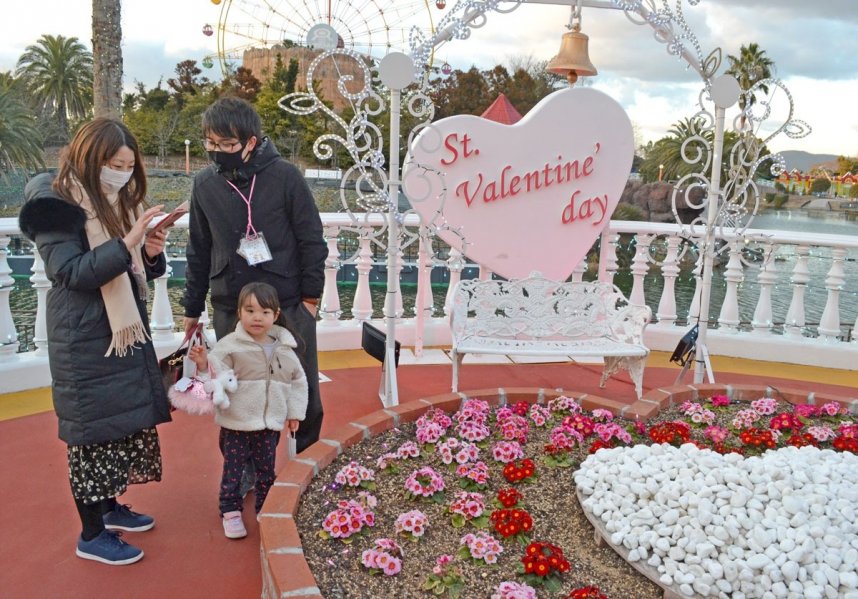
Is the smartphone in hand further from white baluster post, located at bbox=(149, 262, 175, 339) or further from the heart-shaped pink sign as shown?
white baluster post, located at bbox=(149, 262, 175, 339)

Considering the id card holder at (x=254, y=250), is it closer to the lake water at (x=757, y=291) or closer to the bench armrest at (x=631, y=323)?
the bench armrest at (x=631, y=323)

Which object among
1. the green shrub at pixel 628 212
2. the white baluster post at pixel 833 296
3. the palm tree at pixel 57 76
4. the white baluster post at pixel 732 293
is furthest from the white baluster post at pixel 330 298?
the palm tree at pixel 57 76

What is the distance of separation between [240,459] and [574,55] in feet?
9.94

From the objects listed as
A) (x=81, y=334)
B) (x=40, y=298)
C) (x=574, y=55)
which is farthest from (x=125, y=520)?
(x=574, y=55)

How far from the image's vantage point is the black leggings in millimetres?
2232

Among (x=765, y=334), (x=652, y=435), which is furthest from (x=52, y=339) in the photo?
(x=765, y=334)

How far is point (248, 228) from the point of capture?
2.48 m

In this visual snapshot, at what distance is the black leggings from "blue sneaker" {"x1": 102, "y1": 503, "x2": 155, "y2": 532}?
0.48 feet

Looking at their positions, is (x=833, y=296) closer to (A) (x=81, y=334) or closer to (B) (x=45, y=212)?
(A) (x=81, y=334)

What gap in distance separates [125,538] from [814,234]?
187 inches

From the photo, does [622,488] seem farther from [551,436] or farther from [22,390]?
[22,390]

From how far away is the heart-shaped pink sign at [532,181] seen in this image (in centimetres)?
411

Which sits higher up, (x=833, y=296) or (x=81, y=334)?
(x=81, y=334)

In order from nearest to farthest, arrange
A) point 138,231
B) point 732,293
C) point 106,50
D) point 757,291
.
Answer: point 138,231, point 732,293, point 106,50, point 757,291
